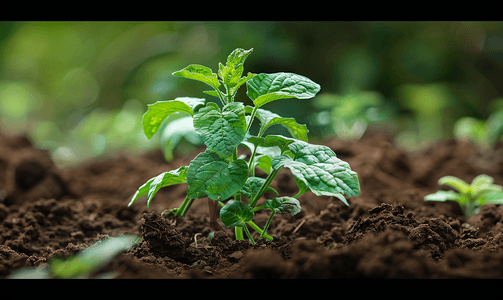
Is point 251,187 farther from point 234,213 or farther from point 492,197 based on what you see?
point 492,197

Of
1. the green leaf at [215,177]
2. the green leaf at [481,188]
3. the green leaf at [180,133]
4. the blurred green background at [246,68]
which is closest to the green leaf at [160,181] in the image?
the green leaf at [215,177]

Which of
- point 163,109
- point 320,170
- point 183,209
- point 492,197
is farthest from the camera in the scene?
point 492,197

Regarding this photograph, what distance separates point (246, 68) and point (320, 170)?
284 centimetres

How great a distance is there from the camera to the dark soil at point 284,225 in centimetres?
92

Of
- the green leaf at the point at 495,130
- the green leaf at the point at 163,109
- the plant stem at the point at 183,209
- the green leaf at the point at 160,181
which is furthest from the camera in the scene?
the green leaf at the point at 495,130

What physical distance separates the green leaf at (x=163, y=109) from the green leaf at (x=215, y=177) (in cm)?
20

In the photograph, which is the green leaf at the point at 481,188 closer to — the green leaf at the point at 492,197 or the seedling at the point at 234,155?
the green leaf at the point at 492,197

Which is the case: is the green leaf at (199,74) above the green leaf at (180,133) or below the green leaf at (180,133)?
above

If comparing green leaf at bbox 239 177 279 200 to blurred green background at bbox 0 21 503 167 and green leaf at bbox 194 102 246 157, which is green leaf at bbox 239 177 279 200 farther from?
blurred green background at bbox 0 21 503 167

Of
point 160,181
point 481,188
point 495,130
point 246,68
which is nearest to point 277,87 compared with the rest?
point 160,181

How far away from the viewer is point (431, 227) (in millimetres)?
1282

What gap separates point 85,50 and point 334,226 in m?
4.44

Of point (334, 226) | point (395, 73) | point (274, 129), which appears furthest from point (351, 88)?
point (334, 226)

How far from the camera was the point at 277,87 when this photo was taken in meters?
1.23
